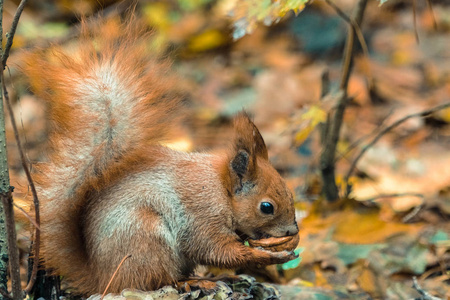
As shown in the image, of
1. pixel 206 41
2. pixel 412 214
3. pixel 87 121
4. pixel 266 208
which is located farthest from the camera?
pixel 206 41

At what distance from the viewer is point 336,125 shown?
289 cm

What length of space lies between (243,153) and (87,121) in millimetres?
548

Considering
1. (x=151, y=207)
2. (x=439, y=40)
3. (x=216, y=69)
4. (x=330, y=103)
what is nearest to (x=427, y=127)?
(x=439, y=40)

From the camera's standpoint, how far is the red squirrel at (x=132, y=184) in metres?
1.70

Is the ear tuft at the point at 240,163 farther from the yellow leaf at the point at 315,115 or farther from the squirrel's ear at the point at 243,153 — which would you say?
the yellow leaf at the point at 315,115

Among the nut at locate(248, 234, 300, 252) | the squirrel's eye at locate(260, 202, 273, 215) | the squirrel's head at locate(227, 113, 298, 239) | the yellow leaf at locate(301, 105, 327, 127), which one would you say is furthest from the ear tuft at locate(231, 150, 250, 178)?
the yellow leaf at locate(301, 105, 327, 127)

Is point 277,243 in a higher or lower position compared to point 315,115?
lower

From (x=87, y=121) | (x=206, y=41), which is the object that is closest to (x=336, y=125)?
(x=87, y=121)

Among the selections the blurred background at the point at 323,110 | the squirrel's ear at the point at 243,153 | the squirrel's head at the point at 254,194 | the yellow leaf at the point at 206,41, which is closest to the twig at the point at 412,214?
the blurred background at the point at 323,110

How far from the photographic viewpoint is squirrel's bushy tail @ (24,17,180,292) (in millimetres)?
1694

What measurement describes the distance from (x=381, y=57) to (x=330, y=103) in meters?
2.66

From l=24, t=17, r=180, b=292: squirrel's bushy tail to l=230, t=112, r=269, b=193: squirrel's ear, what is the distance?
0.83ft

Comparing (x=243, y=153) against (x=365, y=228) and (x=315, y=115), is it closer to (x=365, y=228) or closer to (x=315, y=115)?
(x=315, y=115)

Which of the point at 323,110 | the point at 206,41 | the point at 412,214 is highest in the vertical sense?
the point at 206,41
